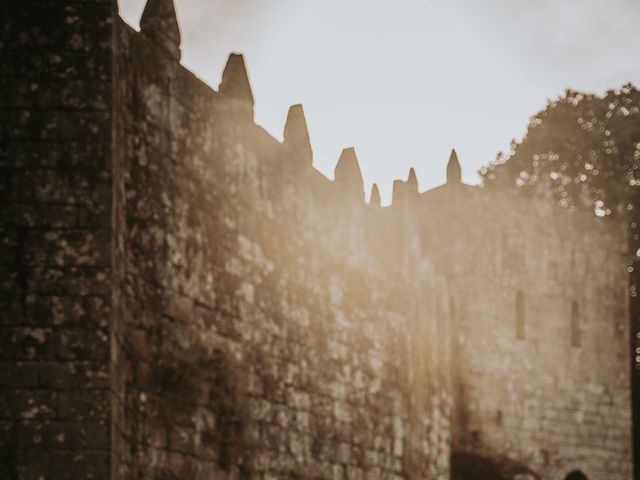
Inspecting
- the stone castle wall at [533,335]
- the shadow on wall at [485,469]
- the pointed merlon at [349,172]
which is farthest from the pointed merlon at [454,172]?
the pointed merlon at [349,172]

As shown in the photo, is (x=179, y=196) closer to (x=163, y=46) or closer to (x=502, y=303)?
(x=163, y=46)

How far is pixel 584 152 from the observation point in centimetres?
2697

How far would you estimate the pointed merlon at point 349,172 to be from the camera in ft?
37.8

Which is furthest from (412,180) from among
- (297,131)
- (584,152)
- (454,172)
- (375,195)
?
(584,152)

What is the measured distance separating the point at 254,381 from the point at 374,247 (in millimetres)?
3874

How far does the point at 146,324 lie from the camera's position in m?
7.00

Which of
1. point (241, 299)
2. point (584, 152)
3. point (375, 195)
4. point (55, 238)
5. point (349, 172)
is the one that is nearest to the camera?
point (55, 238)

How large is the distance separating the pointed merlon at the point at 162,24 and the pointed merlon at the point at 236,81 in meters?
0.98

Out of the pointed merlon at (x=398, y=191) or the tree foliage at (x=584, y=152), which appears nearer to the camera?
the pointed merlon at (x=398, y=191)

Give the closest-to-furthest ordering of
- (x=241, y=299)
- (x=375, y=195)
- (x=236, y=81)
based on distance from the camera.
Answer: (x=241, y=299) → (x=236, y=81) → (x=375, y=195)

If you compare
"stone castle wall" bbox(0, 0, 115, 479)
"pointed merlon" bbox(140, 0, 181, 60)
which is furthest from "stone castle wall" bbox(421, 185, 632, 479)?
"stone castle wall" bbox(0, 0, 115, 479)

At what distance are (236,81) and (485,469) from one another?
10.7m

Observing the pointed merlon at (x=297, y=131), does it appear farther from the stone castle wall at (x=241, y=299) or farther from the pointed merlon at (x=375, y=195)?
the pointed merlon at (x=375, y=195)

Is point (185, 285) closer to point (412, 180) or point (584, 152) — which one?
point (412, 180)
